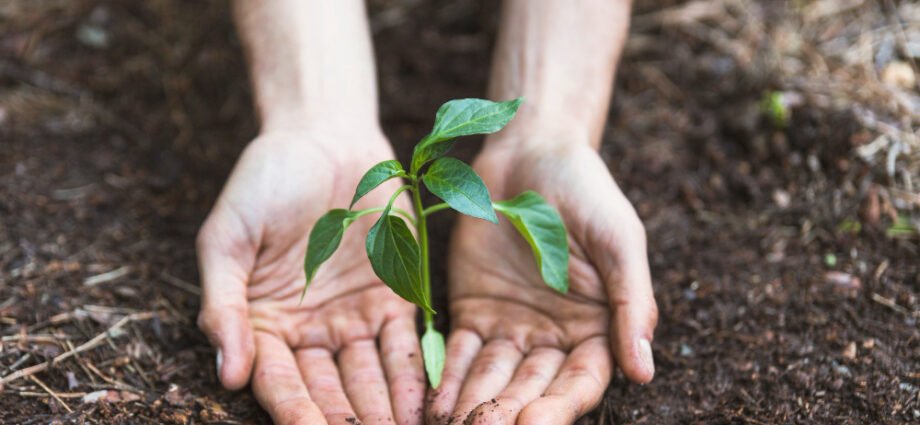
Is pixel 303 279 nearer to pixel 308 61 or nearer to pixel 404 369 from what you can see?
pixel 404 369

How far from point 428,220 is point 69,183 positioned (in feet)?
4.67

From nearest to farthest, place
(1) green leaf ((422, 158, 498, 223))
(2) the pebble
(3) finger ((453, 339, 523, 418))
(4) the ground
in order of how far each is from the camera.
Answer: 1. (1) green leaf ((422, 158, 498, 223))
2. (3) finger ((453, 339, 523, 418))
3. (4) the ground
4. (2) the pebble

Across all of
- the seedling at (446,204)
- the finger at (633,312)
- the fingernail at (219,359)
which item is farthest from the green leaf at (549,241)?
the fingernail at (219,359)

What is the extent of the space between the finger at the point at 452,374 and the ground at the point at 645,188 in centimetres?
41

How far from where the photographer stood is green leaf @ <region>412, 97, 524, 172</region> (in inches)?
76.6

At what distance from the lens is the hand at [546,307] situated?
2.17 m

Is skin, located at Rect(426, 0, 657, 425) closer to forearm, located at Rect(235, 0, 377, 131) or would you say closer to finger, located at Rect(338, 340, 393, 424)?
finger, located at Rect(338, 340, 393, 424)

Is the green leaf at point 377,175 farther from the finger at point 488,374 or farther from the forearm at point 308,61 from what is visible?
the forearm at point 308,61

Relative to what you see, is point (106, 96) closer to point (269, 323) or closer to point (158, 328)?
point (158, 328)

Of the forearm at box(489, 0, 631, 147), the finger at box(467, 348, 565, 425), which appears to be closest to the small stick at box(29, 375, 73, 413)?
the finger at box(467, 348, 565, 425)

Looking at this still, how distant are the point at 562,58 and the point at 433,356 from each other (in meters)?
1.38

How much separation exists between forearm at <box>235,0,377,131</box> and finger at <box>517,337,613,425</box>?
3.87ft

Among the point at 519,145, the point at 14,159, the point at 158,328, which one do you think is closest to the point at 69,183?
the point at 14,159

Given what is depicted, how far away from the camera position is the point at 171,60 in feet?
12.5
